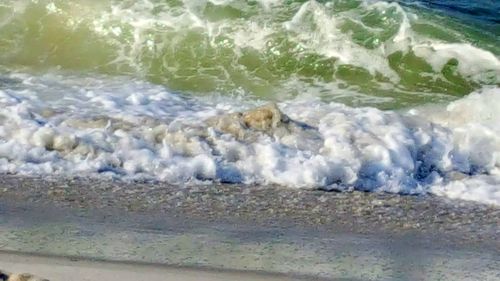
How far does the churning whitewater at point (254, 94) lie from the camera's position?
19.7 feet

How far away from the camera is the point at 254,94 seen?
8531mm

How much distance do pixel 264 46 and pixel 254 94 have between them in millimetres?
1164

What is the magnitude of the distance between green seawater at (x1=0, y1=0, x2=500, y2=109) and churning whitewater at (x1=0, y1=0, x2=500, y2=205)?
15mm

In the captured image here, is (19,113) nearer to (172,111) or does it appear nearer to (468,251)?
(172,111)

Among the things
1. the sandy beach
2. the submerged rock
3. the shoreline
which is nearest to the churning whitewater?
the submerged rock

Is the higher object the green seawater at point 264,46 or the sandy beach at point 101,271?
the sandy beach at point 101,271

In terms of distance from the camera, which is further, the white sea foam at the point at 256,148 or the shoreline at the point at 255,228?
the white sea foam at the point at 256,148

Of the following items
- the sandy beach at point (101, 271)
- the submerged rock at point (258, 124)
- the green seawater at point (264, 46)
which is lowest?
the green seawater at point (264, 46)

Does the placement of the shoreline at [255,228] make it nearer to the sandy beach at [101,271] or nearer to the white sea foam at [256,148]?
the sandy beach at [101,271]

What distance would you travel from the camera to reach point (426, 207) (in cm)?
561

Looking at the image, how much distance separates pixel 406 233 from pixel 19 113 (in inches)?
101

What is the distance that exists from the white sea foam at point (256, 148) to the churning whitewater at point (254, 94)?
0.01m

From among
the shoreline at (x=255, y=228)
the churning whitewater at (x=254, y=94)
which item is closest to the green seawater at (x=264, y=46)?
the churning whitewater at (x=254, y=94)

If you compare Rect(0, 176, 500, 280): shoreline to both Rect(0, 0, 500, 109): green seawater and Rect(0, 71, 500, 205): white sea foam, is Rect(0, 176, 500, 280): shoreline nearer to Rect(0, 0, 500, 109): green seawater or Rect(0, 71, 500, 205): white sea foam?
Rect(0, 71, 500, 205): white sea foam
